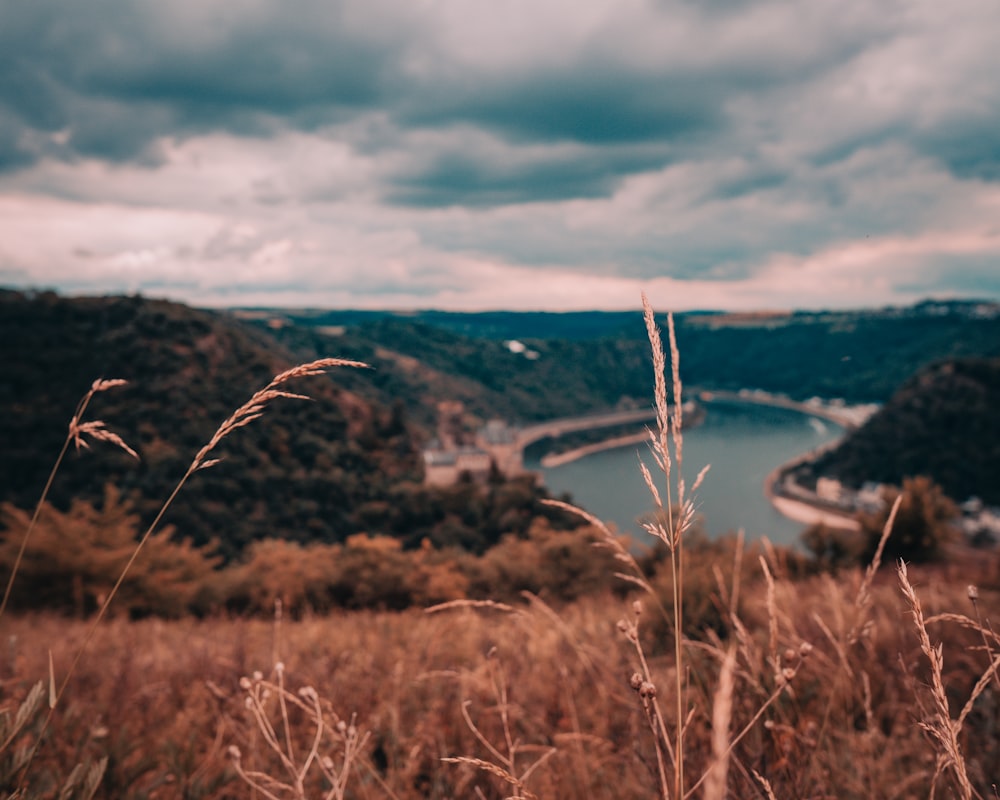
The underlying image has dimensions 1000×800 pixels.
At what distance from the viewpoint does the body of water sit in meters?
48.3

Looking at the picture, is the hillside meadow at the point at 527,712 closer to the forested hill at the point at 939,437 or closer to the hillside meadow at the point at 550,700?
the hillside meadow at the point at 550,700

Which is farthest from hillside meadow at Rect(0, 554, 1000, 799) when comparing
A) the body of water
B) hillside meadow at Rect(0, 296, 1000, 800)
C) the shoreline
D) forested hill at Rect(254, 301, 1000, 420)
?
forested hill at Rect(254, 301, 1000, 420)

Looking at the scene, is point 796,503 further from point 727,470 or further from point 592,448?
point 592,448

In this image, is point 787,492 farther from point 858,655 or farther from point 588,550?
point 858,655

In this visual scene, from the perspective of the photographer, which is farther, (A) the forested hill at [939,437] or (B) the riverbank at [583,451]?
(B) the riverbank at [583,451]

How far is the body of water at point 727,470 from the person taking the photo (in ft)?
159

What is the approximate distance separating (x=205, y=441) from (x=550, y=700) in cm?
4085

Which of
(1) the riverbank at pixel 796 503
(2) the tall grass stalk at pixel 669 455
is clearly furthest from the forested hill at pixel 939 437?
(2) the tall grass stalk at pixel 669 455

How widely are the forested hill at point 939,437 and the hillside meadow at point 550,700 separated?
58.4 metres

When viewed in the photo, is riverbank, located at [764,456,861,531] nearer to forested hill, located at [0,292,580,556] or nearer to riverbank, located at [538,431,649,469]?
riverbank, located at [538,431,649,469]

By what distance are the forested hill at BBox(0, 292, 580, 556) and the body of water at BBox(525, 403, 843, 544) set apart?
14329mm

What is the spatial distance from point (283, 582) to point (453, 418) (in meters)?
72.6

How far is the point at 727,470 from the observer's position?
6606 cm

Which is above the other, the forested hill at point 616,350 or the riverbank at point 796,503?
the forested hill at point 616,350
